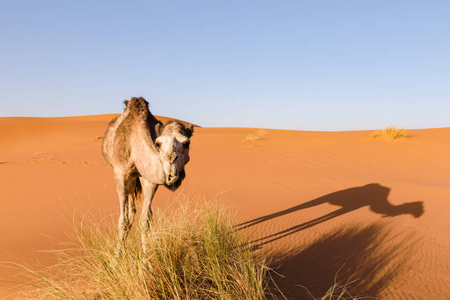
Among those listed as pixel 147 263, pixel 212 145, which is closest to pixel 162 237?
pixel 147 263

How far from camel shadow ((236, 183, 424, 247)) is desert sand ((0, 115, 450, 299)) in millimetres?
25

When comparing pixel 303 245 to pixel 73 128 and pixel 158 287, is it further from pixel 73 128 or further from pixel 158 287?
pixel 73 128

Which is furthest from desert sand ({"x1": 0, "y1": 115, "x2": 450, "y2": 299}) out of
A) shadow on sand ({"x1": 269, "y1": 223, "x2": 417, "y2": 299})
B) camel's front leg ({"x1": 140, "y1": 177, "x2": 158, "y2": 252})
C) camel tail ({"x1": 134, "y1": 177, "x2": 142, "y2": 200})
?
camel tail ({"x1": 134, "y1": 177, "x2": 142, "y2": 200})

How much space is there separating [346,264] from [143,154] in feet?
10.6

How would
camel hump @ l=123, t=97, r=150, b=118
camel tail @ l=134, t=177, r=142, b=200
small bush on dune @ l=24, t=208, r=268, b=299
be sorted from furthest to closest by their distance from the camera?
camel tail @ l=134, t=177, r=142, b=200
camel hump @ l=123, t=97, r=150, b=118
small bush on dune @ l=24, t=208, r=268, b=299

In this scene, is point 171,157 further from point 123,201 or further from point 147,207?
point 123,201

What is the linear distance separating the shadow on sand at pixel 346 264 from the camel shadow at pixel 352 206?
82cm

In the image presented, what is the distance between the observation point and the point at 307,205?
8.30m

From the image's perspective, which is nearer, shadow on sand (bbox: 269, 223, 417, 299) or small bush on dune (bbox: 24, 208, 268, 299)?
small bush on dune (bbox: 24, 208, 268, 299)

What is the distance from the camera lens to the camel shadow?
660 cm

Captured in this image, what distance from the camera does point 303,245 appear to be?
5461 mm

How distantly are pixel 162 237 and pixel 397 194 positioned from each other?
808cm

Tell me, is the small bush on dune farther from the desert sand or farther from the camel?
the desert sand

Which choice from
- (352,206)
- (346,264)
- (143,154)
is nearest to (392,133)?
(352,206)
